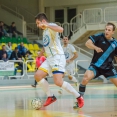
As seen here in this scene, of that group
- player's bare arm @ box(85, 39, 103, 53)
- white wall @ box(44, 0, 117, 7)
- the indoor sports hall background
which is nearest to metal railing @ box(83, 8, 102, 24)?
the indoor sports hall background

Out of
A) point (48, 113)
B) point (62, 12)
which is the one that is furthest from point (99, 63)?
point (62, 12)

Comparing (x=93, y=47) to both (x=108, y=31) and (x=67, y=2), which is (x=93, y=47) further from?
(x=67, y=2)

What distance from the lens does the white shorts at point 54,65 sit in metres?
9.46

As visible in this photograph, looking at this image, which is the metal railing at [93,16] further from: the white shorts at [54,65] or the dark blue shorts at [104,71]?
the white shorts at [54,65]

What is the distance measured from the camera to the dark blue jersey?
9711mm

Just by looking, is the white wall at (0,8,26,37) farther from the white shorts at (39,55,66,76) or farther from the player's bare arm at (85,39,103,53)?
the player's bare arm at (85,39,103,53)

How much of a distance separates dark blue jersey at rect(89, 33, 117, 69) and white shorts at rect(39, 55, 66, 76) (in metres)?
0.79


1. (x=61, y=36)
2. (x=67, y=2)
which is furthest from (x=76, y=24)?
(x=67, y=2)

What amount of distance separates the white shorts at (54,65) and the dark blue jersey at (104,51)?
2.60 ft

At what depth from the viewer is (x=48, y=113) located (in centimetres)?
877

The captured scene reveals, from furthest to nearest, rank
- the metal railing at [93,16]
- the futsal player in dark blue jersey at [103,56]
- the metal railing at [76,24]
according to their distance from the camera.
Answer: the metal railing at [76,24] < the metal railing at [93,16] < the futsal player in dark blue jersey at [103,56]

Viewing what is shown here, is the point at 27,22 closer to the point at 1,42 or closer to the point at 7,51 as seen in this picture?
the point at 1,42

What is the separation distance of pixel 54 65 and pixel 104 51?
4.00 feet

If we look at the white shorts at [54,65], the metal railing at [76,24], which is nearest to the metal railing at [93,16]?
the metal railing at [76,24]
